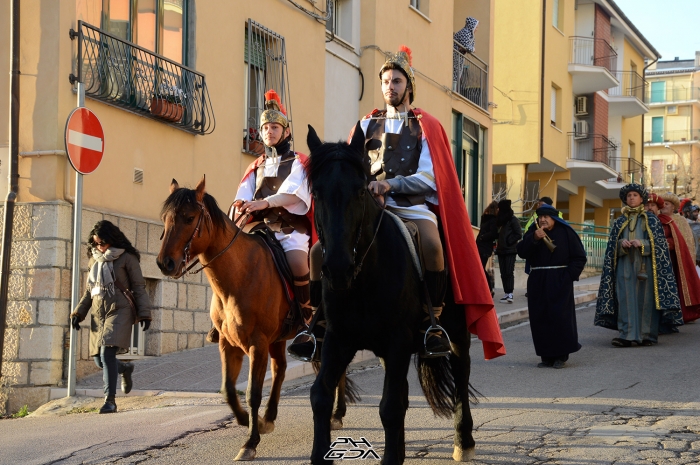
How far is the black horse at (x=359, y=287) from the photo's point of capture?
18.7 ft

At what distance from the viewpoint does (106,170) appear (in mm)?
13148

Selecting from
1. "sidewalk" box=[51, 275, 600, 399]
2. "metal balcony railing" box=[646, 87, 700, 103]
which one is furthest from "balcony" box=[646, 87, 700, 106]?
"sidewalk" box=[51, 275, 600, 399]

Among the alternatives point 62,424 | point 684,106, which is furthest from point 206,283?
point 684,106

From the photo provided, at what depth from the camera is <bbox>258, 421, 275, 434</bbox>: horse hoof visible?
807 cm

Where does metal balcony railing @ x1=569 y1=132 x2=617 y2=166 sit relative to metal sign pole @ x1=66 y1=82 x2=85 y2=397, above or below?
above

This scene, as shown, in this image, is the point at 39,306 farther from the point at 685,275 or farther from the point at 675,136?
the point at 675,136

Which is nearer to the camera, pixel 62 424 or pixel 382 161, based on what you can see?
pixel 382 161

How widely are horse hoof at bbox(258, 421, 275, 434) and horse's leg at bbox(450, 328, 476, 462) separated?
1.60m

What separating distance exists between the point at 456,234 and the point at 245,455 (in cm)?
209

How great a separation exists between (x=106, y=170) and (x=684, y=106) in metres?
76.5

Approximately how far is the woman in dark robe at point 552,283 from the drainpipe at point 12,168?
6.16 m

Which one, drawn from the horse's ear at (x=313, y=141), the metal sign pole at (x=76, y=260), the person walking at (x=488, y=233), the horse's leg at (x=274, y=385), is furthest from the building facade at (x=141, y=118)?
the horse's ear at (x=313, y=141)

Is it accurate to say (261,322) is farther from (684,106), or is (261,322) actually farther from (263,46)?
(684,106)

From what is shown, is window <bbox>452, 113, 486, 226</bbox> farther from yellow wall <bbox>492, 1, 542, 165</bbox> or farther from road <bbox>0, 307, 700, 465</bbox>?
road <bbox>0, 307, 700, 465</bbox>
